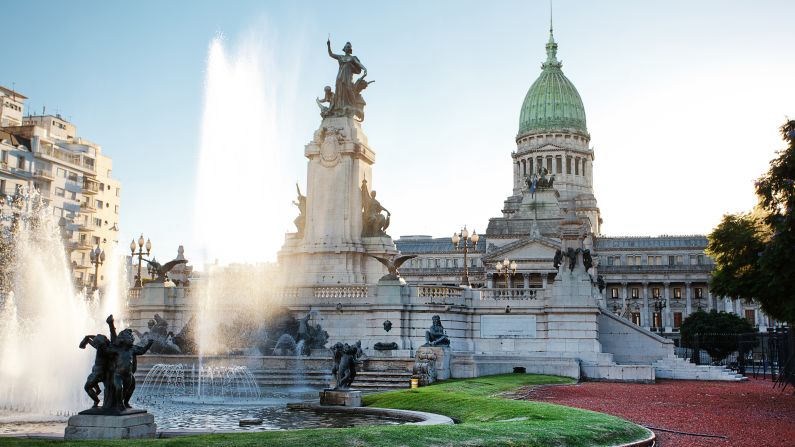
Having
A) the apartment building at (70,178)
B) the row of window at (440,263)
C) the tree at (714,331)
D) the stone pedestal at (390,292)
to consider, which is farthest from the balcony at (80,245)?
the tree at (714,331)

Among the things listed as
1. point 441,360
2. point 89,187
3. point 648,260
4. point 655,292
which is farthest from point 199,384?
point 648,260

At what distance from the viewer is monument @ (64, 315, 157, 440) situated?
14945 mm

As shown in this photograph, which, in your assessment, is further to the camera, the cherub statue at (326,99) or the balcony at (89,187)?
the balcony at (89,187)

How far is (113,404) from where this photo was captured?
51.0 ft

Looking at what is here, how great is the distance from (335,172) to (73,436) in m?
29.9

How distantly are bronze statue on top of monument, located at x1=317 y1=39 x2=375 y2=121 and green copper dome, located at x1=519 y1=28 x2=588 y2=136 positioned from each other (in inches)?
4336

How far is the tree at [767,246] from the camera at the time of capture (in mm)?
25703

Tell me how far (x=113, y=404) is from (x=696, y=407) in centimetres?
1700

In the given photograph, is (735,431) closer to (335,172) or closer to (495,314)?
(495,314)

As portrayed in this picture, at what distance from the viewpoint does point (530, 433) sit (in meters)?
15.3

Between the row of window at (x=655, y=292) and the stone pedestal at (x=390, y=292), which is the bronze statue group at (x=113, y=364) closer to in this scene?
the stone pedestal at (x=390, y=292)

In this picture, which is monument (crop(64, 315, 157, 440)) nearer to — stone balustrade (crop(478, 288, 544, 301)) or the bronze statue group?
the bronze statue group

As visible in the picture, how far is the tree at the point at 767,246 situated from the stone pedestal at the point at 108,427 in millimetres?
19510

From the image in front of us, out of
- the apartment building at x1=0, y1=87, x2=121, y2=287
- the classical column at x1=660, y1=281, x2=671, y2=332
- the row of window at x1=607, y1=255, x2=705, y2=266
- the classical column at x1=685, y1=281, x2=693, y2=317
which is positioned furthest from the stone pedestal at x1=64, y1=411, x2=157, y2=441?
the row of window at x1=607, y1=255, x2=705, y2=266
